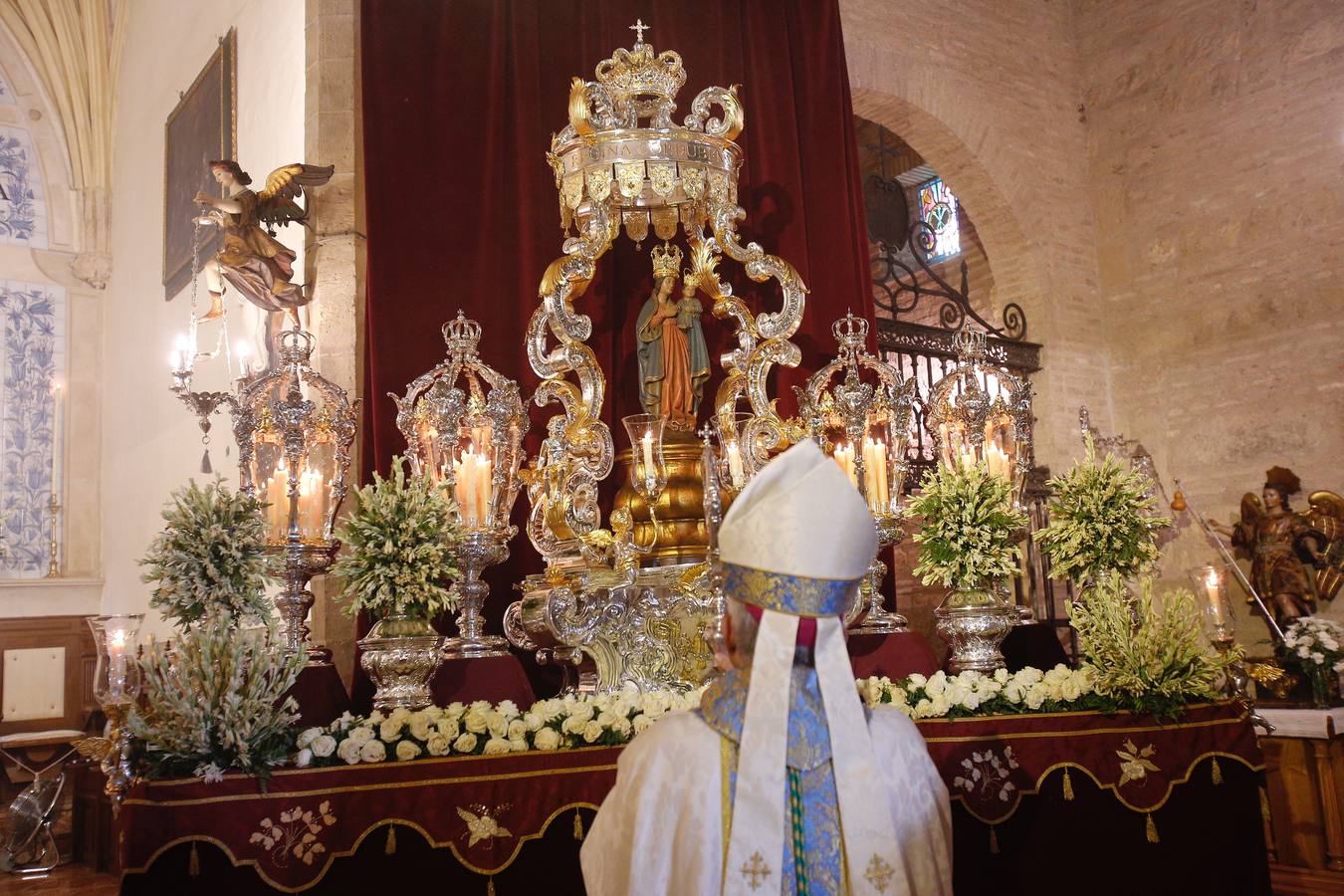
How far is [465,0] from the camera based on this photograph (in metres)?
7.36

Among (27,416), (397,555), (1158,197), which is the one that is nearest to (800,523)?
(397,555)

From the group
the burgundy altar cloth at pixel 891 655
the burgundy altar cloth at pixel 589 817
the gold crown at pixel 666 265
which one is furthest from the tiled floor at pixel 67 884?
the gold crown at pixel 666 265

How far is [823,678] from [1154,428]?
9676 mm

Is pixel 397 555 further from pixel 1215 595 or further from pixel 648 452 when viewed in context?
pixel 1215 595

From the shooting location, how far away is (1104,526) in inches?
229

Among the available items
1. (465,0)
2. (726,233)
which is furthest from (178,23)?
(726,233)

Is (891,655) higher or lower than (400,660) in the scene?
lower

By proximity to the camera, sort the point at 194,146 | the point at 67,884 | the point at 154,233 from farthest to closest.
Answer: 1. the point at 154,233
2. the point at 194,146
3. the point at 67,884

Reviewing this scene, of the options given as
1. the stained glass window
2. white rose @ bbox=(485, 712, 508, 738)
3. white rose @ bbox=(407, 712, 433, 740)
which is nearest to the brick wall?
the stained glass window

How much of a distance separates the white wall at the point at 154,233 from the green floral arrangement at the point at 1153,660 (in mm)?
4883

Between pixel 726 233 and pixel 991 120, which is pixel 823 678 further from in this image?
pixel 991 120

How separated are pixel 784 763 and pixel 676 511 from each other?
325 cm

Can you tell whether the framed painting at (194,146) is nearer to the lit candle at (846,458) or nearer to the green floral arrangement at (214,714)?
the lit candle at (846,458)

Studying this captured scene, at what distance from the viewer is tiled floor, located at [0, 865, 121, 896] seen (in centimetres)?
720
